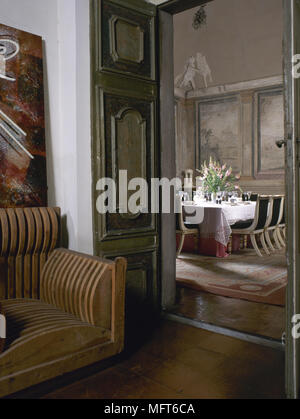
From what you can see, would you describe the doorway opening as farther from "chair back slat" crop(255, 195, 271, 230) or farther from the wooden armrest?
the wooden armrest

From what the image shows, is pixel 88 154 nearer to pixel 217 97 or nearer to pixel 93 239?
pixel 93 239

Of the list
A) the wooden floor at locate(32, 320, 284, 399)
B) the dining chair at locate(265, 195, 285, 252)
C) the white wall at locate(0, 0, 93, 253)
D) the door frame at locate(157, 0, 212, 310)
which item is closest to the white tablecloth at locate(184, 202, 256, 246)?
the dining chair at locate(265, 195, 285, 252)

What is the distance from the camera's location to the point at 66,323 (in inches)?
78.4

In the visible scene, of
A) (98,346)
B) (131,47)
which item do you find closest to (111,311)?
(98,346)

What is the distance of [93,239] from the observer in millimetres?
2816

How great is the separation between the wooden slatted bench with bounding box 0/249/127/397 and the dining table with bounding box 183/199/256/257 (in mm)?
3415

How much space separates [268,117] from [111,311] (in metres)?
8.75

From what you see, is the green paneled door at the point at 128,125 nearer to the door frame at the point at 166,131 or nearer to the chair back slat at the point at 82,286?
the door frame at the point at 166,131

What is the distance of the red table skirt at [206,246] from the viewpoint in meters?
5.81

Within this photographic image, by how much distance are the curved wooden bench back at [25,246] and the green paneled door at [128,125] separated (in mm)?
351

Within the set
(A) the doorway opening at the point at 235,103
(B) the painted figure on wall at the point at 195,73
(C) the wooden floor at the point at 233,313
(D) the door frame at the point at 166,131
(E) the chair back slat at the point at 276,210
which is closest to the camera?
(C) the wooden floor at the point at 233,313

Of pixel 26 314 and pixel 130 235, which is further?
pixel 130 235

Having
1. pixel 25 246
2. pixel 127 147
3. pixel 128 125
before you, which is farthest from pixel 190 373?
pixel 128 125

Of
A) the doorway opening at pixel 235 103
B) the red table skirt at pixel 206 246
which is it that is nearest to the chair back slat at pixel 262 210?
the doorway opening at pixel 235 103
